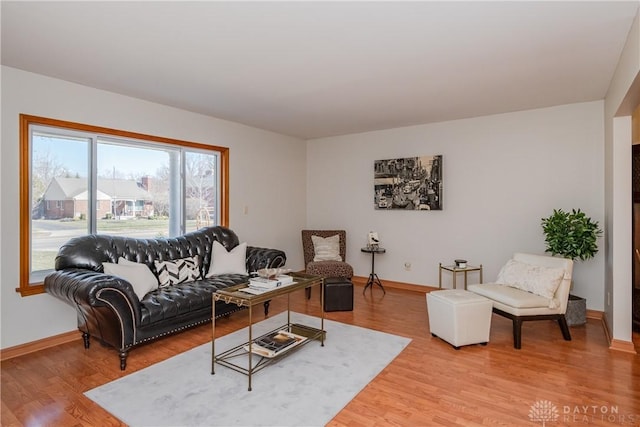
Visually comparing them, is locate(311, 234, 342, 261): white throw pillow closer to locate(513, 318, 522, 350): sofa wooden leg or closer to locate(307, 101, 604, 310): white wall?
locate(307, 101, 604, 310): white wall

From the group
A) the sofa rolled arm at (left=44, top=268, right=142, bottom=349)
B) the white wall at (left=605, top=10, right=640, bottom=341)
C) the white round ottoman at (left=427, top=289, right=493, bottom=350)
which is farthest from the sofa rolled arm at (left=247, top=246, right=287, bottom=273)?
the white wall at (left=605, top=10, right=640, bottom=341)

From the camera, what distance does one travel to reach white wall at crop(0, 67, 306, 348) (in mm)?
3076

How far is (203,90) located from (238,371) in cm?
280

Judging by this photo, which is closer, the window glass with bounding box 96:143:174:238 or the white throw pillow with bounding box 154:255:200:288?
the white throw pillow with bounding box 154:255:200:288

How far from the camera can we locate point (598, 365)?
2.84 m

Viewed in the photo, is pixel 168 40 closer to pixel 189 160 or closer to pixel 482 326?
pixel 189 160

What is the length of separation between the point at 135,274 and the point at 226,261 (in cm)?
112

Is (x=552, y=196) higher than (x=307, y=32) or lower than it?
lower

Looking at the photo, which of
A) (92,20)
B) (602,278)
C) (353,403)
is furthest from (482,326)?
(92,20)

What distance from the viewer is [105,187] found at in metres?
3.89

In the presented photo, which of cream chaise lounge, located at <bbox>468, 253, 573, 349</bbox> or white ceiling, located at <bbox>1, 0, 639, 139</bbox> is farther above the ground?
white ceiling, located at <bbox>1, 0, 639, 139</bbox>

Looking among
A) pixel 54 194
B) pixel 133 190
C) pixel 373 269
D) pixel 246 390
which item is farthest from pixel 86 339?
pixel 373 269

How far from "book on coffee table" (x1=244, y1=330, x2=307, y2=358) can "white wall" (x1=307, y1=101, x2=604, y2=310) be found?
299 centimetres

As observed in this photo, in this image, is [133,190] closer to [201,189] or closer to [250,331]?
[201,189]
